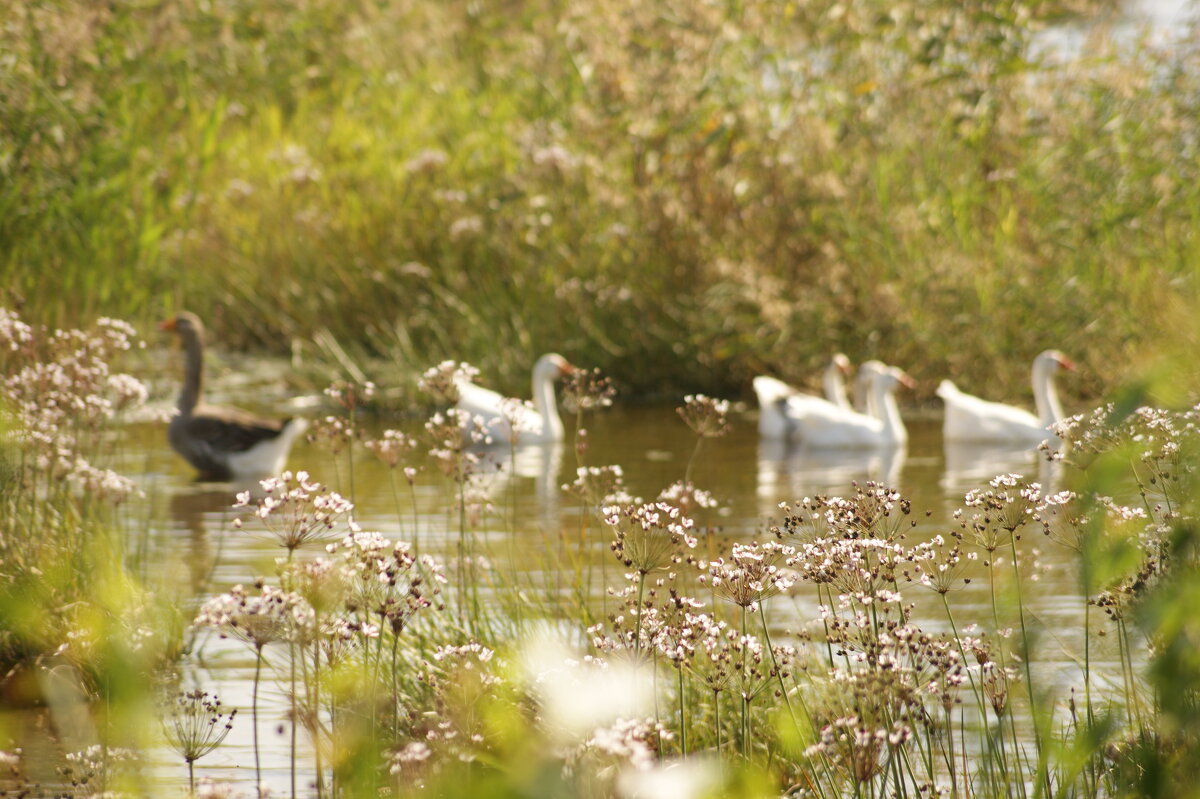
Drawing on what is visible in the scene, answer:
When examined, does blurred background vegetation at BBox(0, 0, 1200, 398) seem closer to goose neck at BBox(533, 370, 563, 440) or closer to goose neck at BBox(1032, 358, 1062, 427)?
goose neck at BBox(1032, 358, 1062, 427)

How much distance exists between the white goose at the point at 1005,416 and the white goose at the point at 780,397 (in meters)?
1.00

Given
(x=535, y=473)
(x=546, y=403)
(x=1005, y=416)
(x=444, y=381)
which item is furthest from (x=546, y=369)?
(x=444, y=381)

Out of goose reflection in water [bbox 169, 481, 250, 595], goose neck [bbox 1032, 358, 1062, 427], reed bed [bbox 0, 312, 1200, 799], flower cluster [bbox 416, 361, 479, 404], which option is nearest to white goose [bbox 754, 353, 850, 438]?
goose neck [bbox 1032, 358, 1062, 427]

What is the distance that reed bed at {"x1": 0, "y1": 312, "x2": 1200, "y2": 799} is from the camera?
254 cm

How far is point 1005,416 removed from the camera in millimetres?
13375

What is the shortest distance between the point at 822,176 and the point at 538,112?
10.7ft

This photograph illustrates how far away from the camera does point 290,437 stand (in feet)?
37.6

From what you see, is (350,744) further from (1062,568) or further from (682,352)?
(682,352)

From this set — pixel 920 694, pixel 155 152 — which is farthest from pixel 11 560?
pixel 155 152

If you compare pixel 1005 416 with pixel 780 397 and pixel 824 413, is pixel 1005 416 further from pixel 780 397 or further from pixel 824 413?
pixel 780 397

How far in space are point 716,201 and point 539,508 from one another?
613cm

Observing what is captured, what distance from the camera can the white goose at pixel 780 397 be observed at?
13.6 m

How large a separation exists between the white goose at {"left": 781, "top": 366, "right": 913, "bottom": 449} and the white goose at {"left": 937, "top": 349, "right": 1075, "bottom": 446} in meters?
0.45

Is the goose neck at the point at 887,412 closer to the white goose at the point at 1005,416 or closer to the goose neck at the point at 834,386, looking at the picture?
the white goose at the point at 1005,416
